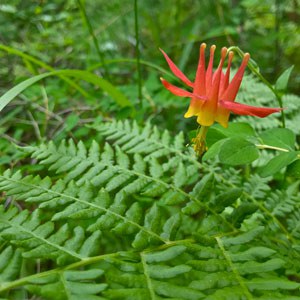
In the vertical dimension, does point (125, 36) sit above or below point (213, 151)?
above

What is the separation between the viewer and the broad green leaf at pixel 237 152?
90 centimetres

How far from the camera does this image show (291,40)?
2887 millimetres

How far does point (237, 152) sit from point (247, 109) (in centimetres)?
13

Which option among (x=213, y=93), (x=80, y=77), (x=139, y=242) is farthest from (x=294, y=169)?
(x=80, y=77)

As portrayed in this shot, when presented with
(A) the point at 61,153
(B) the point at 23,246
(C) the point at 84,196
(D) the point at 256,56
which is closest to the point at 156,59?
(D) the point at 256,56

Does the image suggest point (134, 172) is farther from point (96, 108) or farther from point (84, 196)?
point (96, 108)

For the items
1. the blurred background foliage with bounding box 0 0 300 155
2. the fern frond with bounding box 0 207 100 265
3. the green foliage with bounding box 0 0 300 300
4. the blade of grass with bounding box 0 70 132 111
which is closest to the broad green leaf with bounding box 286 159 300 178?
the green foliage with bounding box 0 0 300 300

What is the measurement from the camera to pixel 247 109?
990 millimetres

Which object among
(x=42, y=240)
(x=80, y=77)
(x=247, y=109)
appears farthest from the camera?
(x=80, y=77)

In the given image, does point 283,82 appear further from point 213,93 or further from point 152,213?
point 152,213

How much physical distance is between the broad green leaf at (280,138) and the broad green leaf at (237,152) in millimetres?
97

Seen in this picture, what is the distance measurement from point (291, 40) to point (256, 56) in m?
0.31

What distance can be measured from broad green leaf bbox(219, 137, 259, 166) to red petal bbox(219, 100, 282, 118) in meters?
0.08

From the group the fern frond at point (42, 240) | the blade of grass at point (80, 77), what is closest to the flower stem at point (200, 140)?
the fern frond at point (42, 240)
